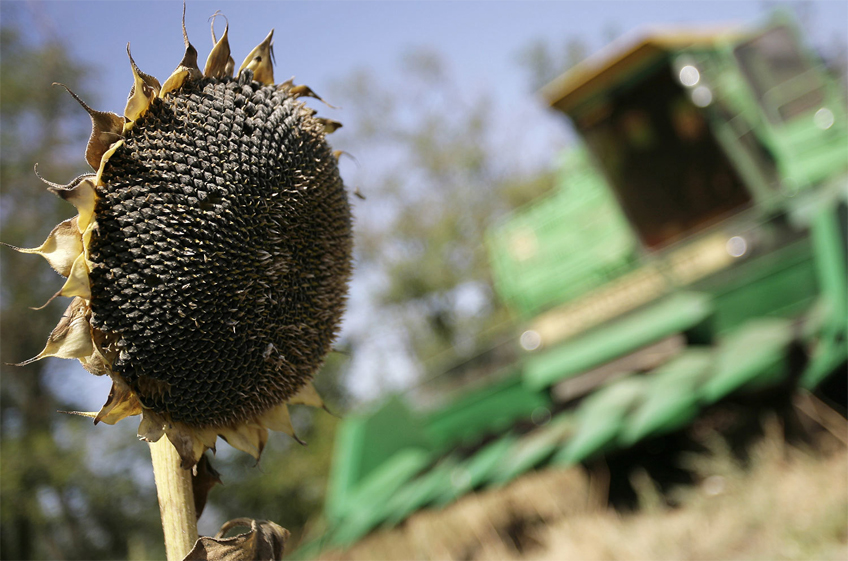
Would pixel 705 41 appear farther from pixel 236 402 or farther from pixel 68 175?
pixel 68 175

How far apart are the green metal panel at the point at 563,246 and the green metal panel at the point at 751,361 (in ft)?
9.24

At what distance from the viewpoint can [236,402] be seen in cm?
109

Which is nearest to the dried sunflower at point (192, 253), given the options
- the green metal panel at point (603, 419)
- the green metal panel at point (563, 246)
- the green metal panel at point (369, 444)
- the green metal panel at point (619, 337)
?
the green metal panel at point (603, 419)

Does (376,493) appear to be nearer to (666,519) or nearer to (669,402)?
(666,519)

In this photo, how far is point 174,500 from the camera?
102cm

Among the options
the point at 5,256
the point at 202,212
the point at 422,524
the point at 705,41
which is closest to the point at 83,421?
the point at 5,256

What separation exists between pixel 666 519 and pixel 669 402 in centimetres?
77

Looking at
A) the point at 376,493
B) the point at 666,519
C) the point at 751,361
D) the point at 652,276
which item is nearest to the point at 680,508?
the point at 666,519

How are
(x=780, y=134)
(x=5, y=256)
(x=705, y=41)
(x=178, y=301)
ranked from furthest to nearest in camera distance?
(x=5, y=256)
(x=705, y=41)
(x=780, y=134)
(x=178, y=301)

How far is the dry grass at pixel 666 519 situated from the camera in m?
2.90

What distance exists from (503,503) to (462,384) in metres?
1.72

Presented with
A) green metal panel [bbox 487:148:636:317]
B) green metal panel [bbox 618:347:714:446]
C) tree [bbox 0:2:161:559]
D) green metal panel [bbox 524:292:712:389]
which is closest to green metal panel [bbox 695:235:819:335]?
green metal panel [bbox 524:292:712:389]

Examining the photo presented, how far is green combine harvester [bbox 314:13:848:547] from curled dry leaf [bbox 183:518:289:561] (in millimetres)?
2732

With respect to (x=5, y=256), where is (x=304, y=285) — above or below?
below
